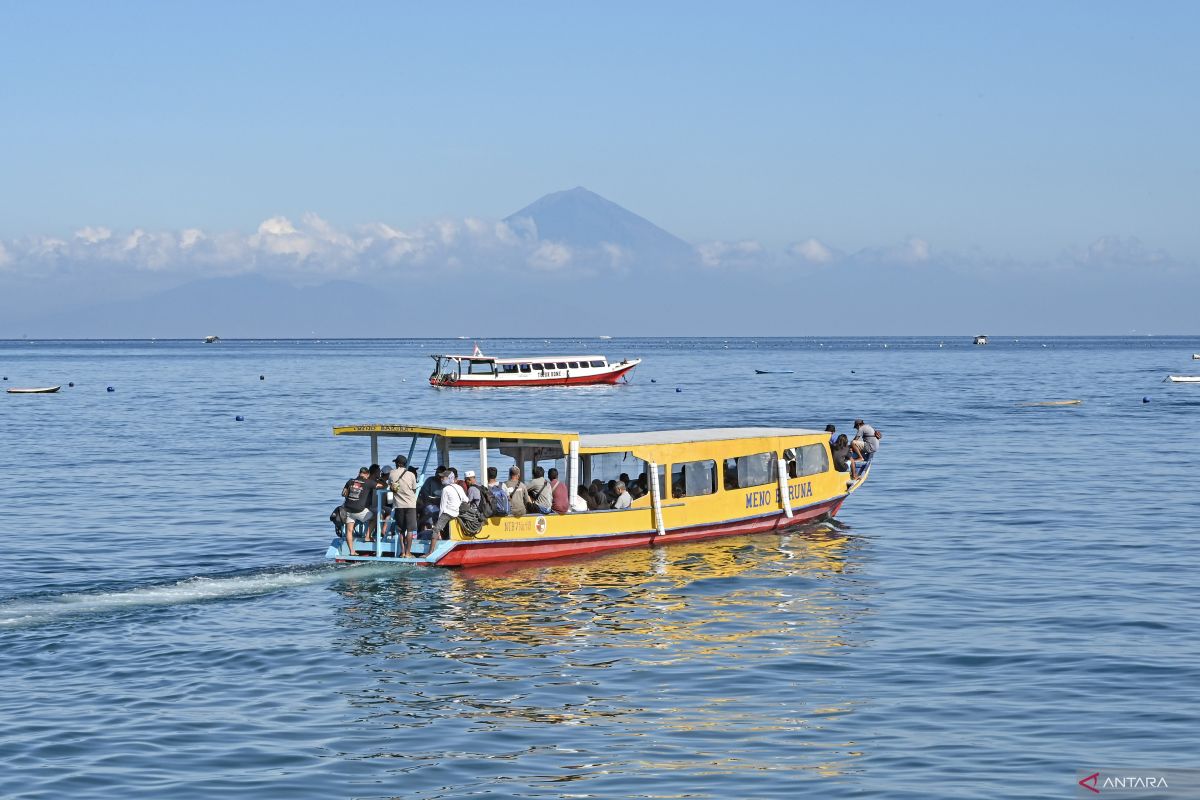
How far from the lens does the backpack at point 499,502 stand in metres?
28.8

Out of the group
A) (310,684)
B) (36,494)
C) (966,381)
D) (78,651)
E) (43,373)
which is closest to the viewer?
(310,684)

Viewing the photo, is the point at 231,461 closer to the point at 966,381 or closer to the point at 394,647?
the point at 394,647

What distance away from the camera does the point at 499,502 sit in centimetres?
2886

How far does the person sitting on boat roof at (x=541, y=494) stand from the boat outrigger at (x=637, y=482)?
0.90 ft

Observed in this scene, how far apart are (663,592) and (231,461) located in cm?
3273

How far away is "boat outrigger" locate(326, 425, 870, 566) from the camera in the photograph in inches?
1133

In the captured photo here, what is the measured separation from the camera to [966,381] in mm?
129000

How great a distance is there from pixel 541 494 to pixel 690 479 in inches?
171

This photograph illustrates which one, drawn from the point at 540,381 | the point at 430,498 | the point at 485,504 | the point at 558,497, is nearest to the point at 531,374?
the point at 540,381

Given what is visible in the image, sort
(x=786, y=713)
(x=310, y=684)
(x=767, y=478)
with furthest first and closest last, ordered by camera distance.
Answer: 1. (x=767, y=478)
2. (x=310, y=684)
3. (x=786, y=713)

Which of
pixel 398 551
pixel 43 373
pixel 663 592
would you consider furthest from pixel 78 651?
pixel 43 373

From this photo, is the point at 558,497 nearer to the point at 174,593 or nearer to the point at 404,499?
the point at 404,499

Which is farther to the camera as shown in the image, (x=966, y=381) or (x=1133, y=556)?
(x=966, y=381)

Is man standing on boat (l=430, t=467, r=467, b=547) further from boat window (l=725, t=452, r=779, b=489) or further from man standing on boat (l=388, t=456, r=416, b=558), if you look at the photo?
boat window (l=725, t=452, r=779, b=489)
